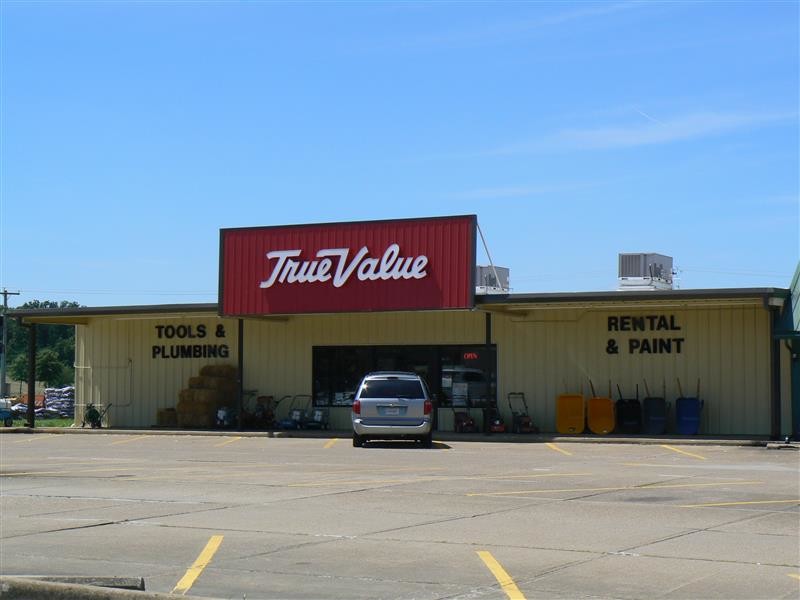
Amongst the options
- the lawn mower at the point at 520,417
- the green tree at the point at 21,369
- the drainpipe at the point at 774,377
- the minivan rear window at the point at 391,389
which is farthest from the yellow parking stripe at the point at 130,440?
the green tree at the point at 21,369

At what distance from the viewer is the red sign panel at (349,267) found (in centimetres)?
3098

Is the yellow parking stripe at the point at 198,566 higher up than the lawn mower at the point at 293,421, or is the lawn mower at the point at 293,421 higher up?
the lawn mower at the point at 293,421

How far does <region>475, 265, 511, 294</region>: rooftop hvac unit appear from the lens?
34.6 metres

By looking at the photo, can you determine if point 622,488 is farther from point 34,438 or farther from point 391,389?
point 34,438

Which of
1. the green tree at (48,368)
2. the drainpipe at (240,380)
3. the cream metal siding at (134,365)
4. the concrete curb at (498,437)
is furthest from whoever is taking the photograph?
the green tree at (48,368)

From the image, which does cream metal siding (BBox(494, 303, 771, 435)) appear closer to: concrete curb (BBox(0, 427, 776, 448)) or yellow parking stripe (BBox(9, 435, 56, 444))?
A: concrete curb (BBox(0, 427, 776, 448))

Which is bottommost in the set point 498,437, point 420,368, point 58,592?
Result: point 498,437

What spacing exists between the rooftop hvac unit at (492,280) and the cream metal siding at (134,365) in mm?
7815

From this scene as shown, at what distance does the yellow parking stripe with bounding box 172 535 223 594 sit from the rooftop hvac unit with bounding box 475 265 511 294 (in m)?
22.5

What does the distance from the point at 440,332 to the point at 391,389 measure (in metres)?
6.94

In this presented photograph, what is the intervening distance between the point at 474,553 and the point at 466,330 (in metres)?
22.2

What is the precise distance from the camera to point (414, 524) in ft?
44.8

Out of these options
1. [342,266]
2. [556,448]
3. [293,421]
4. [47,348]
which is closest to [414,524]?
[556,448]

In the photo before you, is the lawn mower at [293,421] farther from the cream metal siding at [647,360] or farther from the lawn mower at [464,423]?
the cream metal siding at [647,360]
